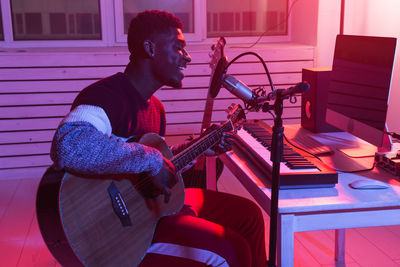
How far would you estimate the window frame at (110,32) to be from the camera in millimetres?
4098

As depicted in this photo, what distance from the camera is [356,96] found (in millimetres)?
1874

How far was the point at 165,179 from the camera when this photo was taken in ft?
5.31

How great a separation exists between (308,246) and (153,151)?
1528 millimetres

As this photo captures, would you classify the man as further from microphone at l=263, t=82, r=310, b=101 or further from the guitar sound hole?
microphone at l=263, t=82, r=310, b=101

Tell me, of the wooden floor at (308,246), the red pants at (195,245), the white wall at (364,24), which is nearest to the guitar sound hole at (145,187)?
the red pants at (195,245)

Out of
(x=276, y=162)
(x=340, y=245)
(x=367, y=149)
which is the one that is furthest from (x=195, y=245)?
(x=340, y=245)

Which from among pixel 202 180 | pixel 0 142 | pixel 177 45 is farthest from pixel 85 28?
pixel 177 45

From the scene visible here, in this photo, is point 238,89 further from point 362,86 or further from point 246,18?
point 246,18

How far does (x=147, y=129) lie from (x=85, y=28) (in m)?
2.83

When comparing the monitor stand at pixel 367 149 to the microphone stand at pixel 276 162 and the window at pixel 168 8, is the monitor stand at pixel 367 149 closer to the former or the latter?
the microphone stand at pixel 276 162

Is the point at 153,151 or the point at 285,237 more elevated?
the point at 153,151

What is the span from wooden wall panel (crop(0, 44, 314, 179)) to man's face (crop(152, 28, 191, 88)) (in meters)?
2.22

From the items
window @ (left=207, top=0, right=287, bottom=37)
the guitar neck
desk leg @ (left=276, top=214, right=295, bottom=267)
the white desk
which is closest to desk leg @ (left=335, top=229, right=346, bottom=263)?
the white desk

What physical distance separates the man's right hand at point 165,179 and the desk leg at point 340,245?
1.25 metres
